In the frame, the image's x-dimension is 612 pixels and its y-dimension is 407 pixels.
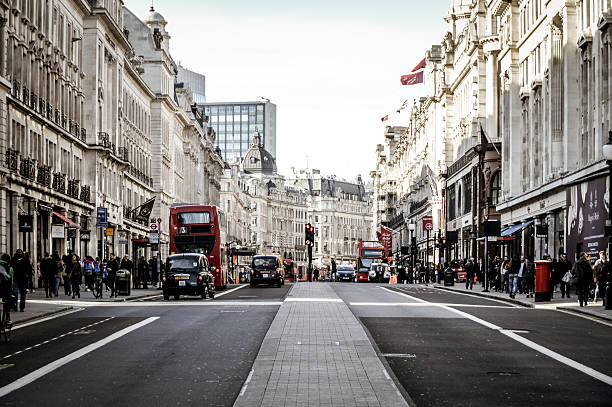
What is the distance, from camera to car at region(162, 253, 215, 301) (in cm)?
4144

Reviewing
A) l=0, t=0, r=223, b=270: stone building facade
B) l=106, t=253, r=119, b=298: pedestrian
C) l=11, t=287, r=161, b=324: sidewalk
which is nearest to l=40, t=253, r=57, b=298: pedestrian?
l=11, t=287, r=161, b=324: sidewalk

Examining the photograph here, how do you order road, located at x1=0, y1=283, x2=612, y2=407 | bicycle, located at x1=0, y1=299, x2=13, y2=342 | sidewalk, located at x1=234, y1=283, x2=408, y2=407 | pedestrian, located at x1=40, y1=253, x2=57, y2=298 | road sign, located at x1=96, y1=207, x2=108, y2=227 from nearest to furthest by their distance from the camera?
sidewalk, located at x1=234, y1=283, x2=408, y2=407 → road, located at x1=0, y1=283, x2=612, y2=407 → bicycle, located at x1=0, y1=299, x2=13, y2=342 → pedestrian, located at x1=40, y1=253, x2=57, y2=298 → road sign, located at x1=96, y1=207, x2=108, y2=227

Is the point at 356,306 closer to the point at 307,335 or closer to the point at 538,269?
the point at 538,269

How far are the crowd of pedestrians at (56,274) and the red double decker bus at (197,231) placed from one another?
3139 mm

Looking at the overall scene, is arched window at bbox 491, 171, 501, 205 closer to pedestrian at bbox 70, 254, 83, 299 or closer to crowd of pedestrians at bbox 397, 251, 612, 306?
crowd of pedestrians at bbox 397, 251, 612, 306

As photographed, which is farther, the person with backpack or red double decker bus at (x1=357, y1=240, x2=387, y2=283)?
red double decker bus at (x1=357, y1=240, x2=387, y2=283)

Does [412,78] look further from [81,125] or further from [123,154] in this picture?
[81,125]

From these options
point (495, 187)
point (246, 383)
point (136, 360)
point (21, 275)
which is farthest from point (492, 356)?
point (495, 187)

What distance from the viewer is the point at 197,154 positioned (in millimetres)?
129125

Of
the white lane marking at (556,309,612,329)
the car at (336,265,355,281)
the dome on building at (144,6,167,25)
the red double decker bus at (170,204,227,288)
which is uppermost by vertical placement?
the dome on building at (144,6,167,25)

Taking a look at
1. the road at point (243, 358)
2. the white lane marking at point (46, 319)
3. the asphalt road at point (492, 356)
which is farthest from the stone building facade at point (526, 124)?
the white lane marking at point (46, 319)

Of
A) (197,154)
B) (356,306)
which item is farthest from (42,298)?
(197,154)

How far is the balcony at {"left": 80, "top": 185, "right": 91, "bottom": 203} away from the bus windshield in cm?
1268

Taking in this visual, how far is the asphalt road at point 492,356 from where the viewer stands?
45.3 feet
